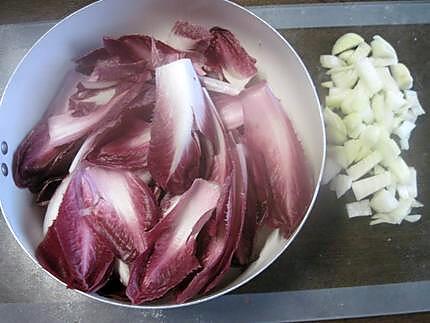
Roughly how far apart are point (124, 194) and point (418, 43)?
0.50 metres

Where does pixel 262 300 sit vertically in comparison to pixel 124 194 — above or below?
below

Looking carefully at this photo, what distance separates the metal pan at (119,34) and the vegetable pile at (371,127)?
9cm

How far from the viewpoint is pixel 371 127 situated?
838mm

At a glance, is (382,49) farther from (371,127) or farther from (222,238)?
(222,238)

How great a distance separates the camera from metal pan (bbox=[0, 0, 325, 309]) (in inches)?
28.5

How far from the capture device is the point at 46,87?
0.78m

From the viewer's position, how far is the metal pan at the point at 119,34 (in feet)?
2.38

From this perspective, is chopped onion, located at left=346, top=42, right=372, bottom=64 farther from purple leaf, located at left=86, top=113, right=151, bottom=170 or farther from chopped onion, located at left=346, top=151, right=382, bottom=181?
purple leaf, located at left=86, top=113, right=151, bottom=170

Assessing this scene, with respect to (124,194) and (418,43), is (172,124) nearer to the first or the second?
(124,194)

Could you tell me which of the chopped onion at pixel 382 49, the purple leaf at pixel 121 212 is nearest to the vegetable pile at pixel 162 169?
the purple leaf at pixel 121 212

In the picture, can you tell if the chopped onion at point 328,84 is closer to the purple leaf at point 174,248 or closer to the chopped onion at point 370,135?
the chopped onion at point 370,135

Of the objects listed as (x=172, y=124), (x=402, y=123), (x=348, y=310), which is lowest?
(x=348, y=310)

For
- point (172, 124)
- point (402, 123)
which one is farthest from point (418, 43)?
point (172, 124)

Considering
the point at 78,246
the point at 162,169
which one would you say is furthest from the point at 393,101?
the point at 78,246
